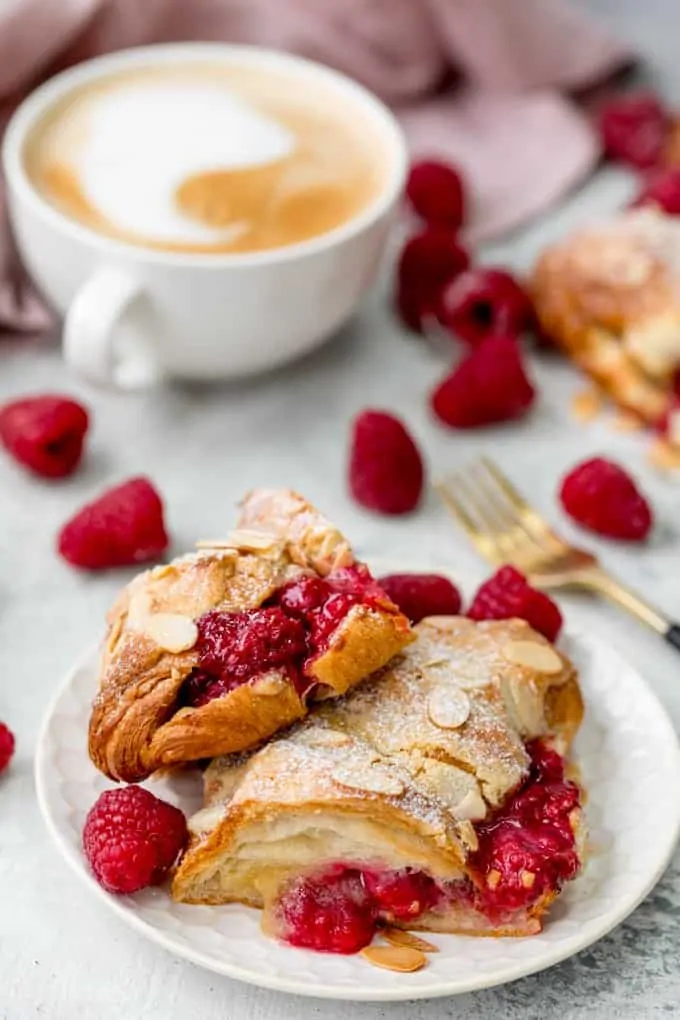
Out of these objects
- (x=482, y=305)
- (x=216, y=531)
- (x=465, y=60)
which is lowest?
(x=216, y=531)

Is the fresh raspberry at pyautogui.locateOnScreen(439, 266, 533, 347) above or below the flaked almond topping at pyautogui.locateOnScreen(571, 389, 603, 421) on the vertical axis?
above

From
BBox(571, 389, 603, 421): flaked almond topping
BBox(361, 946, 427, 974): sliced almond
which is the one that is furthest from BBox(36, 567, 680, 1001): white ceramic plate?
BBox(571, 389, 603, 421): flaked almond topping

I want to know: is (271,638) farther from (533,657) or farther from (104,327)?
(104,327)

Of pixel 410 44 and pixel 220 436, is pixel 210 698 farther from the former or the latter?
pixel 410 44

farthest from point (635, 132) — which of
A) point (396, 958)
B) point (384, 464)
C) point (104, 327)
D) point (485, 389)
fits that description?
point (396, 958)

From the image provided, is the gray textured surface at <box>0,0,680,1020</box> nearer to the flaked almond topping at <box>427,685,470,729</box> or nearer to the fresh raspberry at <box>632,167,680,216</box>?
the fresh raspberry at <box>632,167,680,216</box>

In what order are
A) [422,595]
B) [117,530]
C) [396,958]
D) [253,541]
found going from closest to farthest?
[396,958] < [253,541] < [422,595] < [117,530]

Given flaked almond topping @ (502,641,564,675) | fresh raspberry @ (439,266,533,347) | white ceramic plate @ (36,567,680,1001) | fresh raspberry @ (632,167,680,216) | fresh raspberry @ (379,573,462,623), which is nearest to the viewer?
white ceramic plate @ (36,567,680,1001)
